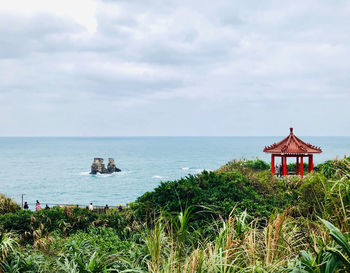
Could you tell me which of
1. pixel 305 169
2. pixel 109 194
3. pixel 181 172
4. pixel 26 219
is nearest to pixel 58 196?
pixel 109 194

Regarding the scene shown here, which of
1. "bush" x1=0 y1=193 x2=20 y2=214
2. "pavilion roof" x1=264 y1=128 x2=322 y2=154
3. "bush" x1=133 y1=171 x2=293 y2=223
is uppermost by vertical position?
"pavilion roof" x1=264 y1=128 x2=322 y2=154

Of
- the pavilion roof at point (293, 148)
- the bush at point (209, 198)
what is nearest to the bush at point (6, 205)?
the bush at point (209, 198)

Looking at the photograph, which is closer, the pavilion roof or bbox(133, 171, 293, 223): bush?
bbox(133, 171, 293, 223): bush

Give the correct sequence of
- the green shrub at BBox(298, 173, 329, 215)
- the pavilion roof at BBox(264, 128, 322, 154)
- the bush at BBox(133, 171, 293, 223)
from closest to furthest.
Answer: the bush at BBox(133, 171, 293, 223)
the green shrub at BBox(298, 173, 329, 215)
the pavilion roof at BBox(264, 128, 322, 154)

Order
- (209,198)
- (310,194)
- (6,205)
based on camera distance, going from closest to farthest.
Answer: (209,198) < (310,194) < (6,205)

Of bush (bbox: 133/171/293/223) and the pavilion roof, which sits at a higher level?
the pavilion roof

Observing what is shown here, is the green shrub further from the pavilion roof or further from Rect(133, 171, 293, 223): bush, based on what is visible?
the pavilion roof

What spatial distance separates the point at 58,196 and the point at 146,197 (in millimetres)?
45933

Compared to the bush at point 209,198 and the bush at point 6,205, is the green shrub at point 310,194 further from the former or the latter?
the bush at point 6,205

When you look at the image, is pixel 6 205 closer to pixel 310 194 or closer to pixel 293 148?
pixel 310 194

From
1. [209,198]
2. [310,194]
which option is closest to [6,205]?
[209,198]

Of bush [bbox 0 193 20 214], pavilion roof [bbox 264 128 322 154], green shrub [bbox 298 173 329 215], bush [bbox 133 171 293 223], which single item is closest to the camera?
bush [bbox 133 171 293 223]

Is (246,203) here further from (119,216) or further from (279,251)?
(279,251)

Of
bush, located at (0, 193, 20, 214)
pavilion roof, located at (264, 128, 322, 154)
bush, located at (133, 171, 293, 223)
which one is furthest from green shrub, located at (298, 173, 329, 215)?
bush, located at (0, 193, 20, 214)
